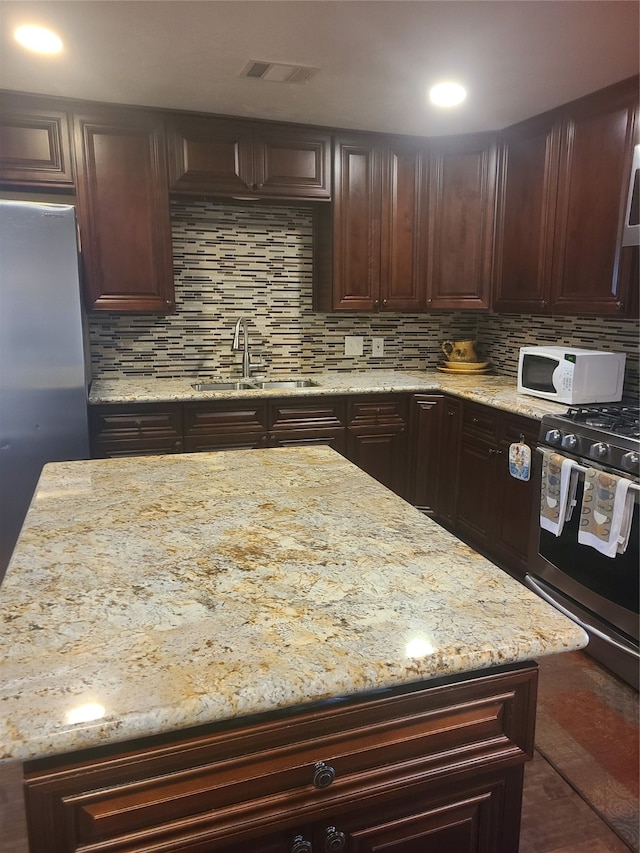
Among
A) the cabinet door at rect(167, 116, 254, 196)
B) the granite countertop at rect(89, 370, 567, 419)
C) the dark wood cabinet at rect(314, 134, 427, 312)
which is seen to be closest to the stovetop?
the granite countertop at rect(89, 370, 567, 419)

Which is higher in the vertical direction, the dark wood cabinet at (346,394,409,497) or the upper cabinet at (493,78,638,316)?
the upper cabinet at (493,78,638,316)

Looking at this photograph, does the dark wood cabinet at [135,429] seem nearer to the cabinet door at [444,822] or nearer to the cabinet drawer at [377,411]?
the cabinet drawer at [377,411]

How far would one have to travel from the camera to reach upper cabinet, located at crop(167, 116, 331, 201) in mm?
3244

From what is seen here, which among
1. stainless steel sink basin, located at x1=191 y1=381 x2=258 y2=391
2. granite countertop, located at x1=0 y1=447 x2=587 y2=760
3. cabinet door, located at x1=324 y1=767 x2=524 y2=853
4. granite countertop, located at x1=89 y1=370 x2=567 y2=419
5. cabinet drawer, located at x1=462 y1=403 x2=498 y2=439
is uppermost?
granite countertop, located at x1=89 y1=370 x2=567 y2=419

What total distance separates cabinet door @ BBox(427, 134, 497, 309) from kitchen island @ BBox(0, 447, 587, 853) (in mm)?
2736

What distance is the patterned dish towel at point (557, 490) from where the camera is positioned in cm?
252

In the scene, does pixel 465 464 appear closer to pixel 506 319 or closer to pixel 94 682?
pixel 506 319

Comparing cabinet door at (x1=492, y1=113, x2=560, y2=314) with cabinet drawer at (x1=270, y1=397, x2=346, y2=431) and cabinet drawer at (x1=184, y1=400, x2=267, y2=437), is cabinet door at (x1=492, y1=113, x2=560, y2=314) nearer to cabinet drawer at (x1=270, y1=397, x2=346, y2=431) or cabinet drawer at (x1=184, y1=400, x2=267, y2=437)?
cabinet drawer at (x1=270, y1=397, x2=346, y2=431)

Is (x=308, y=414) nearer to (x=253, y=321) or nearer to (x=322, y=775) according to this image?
(x=253, y=321)

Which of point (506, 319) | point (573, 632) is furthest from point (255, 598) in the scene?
point (506, 319)

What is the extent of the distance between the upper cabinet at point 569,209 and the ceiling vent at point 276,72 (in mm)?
1318

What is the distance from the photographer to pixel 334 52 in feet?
7.84

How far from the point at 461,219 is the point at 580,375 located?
1.37m

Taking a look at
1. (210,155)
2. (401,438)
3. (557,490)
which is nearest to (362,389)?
(401,438)
